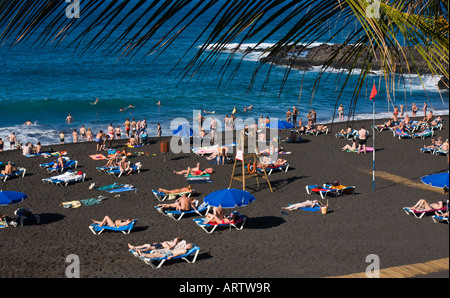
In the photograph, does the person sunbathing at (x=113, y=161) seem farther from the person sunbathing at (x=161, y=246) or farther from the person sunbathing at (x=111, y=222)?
the person sunbathing at (x=161, y=246)

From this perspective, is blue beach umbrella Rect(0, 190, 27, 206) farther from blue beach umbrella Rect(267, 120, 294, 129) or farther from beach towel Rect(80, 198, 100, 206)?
blue beach umbrella Rect(267, 120, 294, 129)

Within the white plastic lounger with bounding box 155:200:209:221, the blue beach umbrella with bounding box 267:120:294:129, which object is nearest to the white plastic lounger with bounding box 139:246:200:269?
the white plastic lounger with bounding box 155:200:209:221

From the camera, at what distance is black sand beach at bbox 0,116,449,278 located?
42.2 feet

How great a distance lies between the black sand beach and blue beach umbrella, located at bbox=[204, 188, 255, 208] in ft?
2.73

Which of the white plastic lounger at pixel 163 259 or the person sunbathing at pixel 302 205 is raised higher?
the person sunbathing at pixel 302 205

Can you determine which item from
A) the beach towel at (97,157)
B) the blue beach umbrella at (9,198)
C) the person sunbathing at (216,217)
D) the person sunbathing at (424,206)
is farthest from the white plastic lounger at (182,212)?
the beach towel at (97,157)

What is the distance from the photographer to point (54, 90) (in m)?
58.9

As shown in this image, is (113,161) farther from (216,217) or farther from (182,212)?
(216,217)

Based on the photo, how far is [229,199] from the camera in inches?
595

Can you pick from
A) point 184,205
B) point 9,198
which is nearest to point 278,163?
point 184,205

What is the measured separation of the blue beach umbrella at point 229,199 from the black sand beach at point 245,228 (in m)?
0.83

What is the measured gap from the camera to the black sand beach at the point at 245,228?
12.9 meters
